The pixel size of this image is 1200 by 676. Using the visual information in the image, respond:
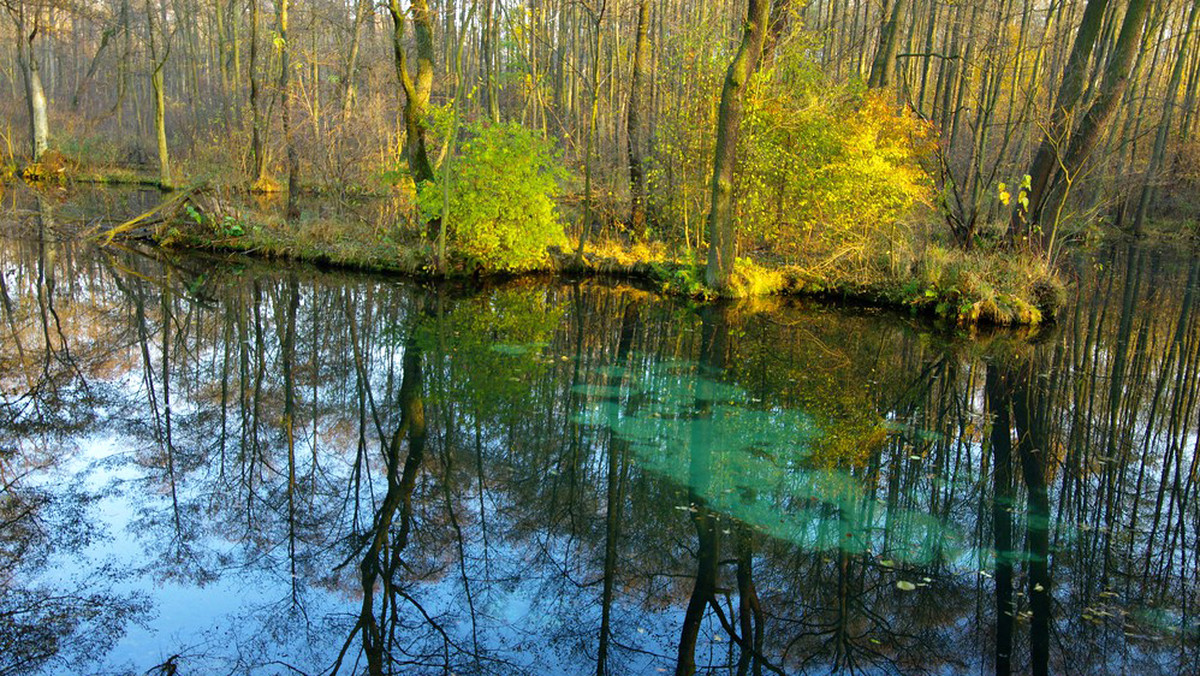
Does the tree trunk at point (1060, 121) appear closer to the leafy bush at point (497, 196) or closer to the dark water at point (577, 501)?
the dark water at point (577, 501)

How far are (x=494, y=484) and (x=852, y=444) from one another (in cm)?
323

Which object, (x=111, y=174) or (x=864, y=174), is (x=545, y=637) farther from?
(x=111, y=174)

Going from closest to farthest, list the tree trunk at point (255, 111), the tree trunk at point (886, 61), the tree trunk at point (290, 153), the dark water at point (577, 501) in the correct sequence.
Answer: the dark water at point (577, 501) < the tree trunk at point (886, 61) < the tree trunk at point (290, 153) < the tree trunk at point (255, 111)

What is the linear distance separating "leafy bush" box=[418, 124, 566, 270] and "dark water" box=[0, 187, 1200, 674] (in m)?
4.10

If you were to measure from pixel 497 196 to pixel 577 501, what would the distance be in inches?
384

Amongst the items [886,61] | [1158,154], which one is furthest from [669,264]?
[1158,154]

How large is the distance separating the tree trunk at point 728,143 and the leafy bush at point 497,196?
3138mm

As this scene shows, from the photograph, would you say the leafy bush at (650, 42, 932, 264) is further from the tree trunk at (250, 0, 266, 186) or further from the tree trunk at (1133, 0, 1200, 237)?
the tree trunk at (1133, 0, 1200, 237)

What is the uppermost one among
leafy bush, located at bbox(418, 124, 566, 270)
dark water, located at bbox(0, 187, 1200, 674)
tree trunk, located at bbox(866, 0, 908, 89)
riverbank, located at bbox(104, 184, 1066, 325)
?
tree trunk, located at bbox(866, 0, 908, 89)

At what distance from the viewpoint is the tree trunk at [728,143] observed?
1277cm

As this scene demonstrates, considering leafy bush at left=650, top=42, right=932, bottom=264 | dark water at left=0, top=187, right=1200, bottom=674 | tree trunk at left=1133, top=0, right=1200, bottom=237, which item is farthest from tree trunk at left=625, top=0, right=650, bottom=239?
tree trunk at left=1133, top=0, right=1200, bottom=237


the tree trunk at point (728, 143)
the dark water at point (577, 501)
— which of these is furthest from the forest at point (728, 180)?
the dark water at point (577, 501)

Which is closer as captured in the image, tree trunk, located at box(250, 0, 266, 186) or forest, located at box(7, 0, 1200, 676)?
forest, located at box(7, 0, 1200, 676)

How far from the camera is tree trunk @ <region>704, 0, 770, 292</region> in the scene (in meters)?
12.8
